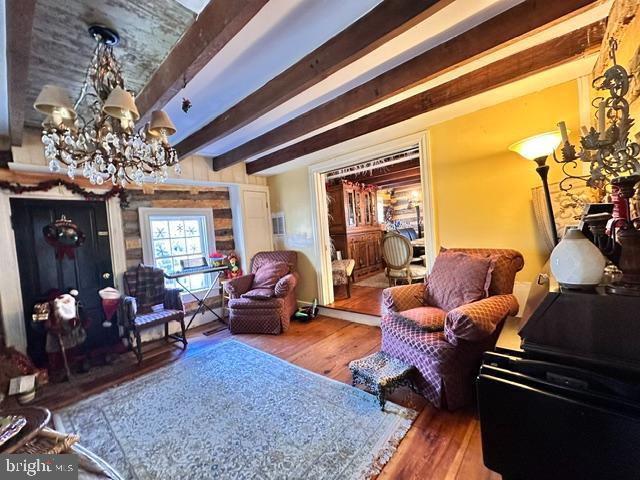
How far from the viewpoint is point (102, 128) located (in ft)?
5.56

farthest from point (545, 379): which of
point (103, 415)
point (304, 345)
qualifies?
point (103, 415)

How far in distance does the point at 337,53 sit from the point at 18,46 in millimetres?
1561

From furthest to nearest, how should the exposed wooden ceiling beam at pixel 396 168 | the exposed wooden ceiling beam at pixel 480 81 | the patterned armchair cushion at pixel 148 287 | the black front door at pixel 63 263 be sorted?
the exposed wooden ceiling beam at pixel 396 168 < the patterned armchair cushion at pixel 148 287 < the black front door at pixel 63 263 < the exposed wooden ceiling beam at pixel 480 81

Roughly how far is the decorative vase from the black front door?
3899 mm

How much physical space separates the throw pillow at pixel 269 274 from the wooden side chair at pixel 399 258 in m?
1.51

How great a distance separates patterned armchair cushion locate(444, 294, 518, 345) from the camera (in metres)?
1.69

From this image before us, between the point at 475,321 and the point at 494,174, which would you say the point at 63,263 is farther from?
the point at 494,174

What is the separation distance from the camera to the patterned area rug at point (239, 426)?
1.50 m

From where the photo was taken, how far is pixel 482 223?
2.55 meters

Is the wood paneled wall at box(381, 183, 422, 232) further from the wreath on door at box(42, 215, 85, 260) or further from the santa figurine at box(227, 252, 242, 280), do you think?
the wreath on door at box(42, 215, 85, 260)

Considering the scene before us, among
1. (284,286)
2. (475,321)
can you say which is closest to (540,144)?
(475,321)

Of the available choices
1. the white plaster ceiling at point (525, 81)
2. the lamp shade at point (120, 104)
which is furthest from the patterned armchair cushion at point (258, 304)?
the lamp shade at point (120, 104)

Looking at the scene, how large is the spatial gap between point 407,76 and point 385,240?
2412 millimetres

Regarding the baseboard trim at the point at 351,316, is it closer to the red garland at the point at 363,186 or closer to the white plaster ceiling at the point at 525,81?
the white plaster ceiling at the point at 525,81
